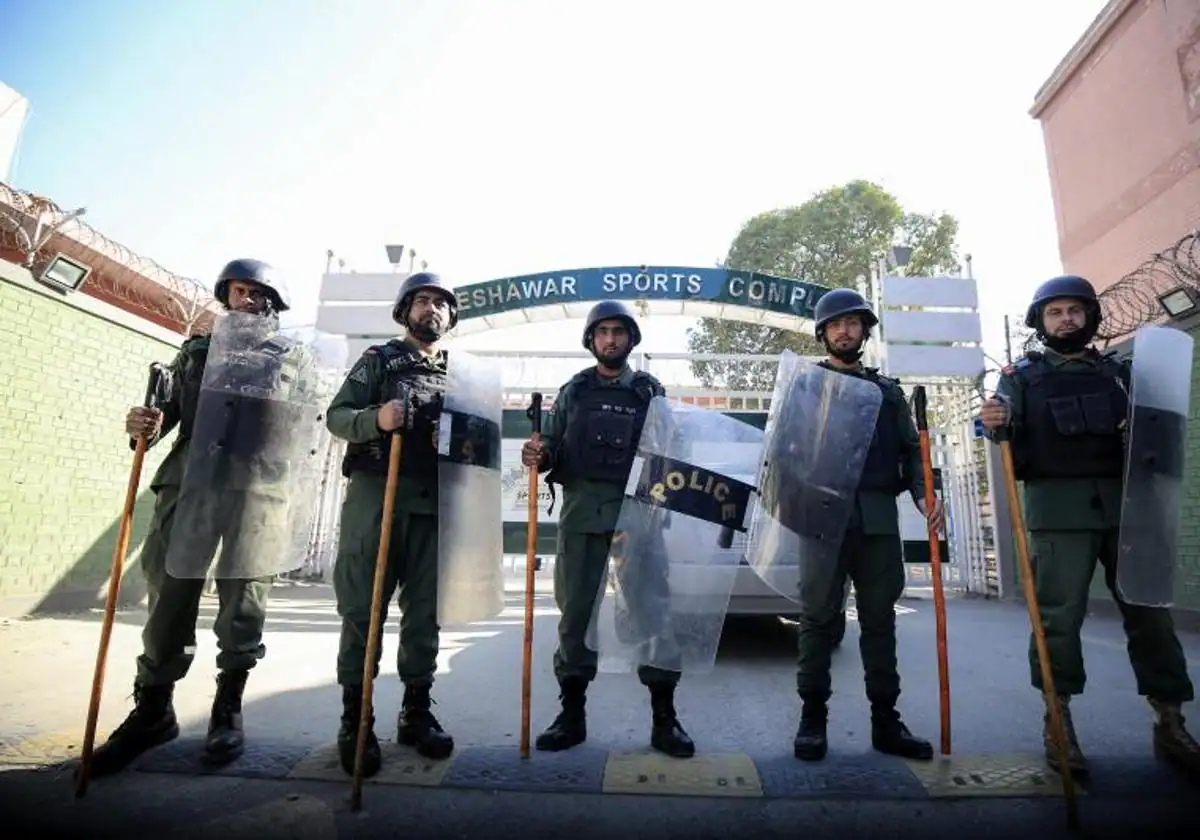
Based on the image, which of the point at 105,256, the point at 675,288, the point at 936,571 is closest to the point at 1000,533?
the point at 675,288

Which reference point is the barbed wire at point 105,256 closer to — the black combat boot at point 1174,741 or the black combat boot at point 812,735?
the black combat boot at point 812,735

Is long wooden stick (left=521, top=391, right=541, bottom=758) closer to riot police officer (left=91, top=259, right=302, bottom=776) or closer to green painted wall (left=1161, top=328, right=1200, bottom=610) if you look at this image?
riot police officer (left=91, top=259, right=302, bottom=776)

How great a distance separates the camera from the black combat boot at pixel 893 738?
2492mm

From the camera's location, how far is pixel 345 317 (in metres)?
9.11

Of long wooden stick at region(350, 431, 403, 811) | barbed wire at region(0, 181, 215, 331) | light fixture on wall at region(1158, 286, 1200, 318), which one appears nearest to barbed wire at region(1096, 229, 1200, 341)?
light fixture on wall at region(1158, 286, 1200, 318)

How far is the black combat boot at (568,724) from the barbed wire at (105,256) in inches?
254

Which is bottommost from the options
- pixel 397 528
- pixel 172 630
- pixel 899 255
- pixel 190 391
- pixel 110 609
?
pixel 172 630

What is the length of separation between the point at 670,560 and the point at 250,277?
2.43m

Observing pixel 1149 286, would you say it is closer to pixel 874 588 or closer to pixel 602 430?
pixel 874 588

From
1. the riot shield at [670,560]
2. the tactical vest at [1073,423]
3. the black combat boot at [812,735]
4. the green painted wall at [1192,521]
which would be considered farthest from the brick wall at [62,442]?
the green painted wall at [1192,521]

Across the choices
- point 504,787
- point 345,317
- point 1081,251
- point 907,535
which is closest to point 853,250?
point 1081,251

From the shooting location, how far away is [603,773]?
7.76ft

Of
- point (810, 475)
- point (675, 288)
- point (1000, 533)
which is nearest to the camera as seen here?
point (810, 475)

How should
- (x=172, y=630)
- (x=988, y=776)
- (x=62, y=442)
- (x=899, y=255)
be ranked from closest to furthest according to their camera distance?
(x=988, y=776) < (x=172, y=630) < (x=62, y=442) < (x=899, y=255)
